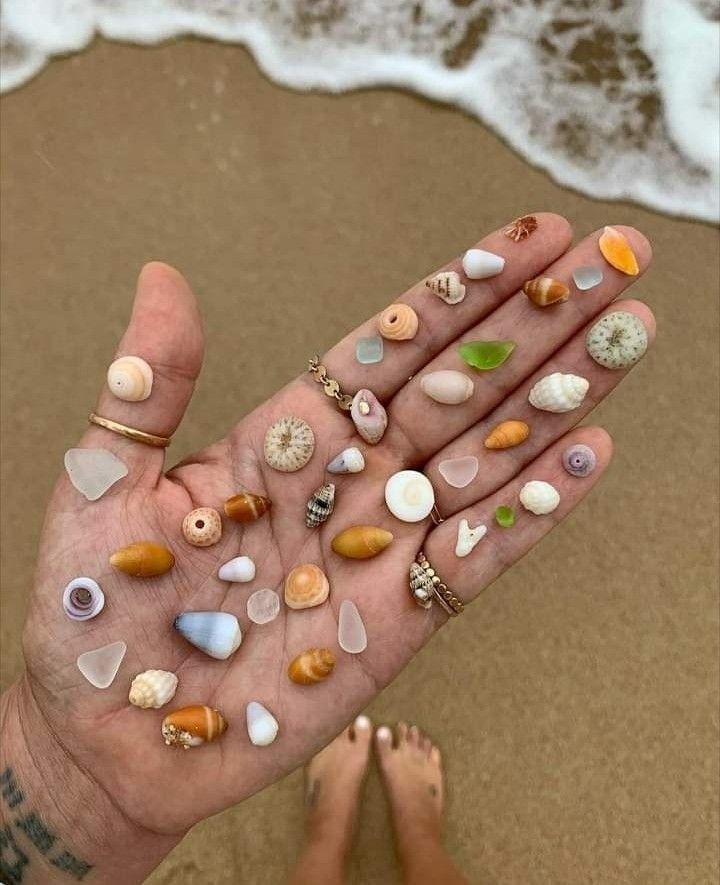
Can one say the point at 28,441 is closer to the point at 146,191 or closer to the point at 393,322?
the point at 146,191

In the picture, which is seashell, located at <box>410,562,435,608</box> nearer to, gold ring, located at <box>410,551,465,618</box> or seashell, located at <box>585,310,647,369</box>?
gold ring, located at <box>410,551,465,618</box>

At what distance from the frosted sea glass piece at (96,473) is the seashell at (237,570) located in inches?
11.1

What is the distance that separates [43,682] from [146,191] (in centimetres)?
160

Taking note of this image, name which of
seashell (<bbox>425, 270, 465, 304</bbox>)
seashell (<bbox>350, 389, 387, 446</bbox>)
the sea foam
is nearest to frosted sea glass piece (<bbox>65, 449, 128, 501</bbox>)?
seashell (<bbox>350, 389, 387, 446</bbox>)

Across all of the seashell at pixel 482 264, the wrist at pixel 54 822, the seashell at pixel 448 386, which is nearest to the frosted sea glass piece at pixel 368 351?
the seashell at pixel 448 386

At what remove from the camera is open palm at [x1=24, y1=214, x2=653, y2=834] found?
1691mm

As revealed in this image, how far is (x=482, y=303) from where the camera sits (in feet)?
6.10

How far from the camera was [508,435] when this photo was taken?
178 centimetres

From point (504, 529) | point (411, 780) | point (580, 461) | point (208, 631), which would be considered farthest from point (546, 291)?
point (411, 780)

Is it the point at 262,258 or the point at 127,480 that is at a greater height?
the point at 262,258

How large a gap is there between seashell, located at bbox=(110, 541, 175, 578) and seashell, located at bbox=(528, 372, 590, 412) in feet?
2.69

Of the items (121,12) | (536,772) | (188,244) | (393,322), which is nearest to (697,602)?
(536,772)

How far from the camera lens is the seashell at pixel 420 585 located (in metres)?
1.73

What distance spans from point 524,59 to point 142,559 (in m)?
2.14
